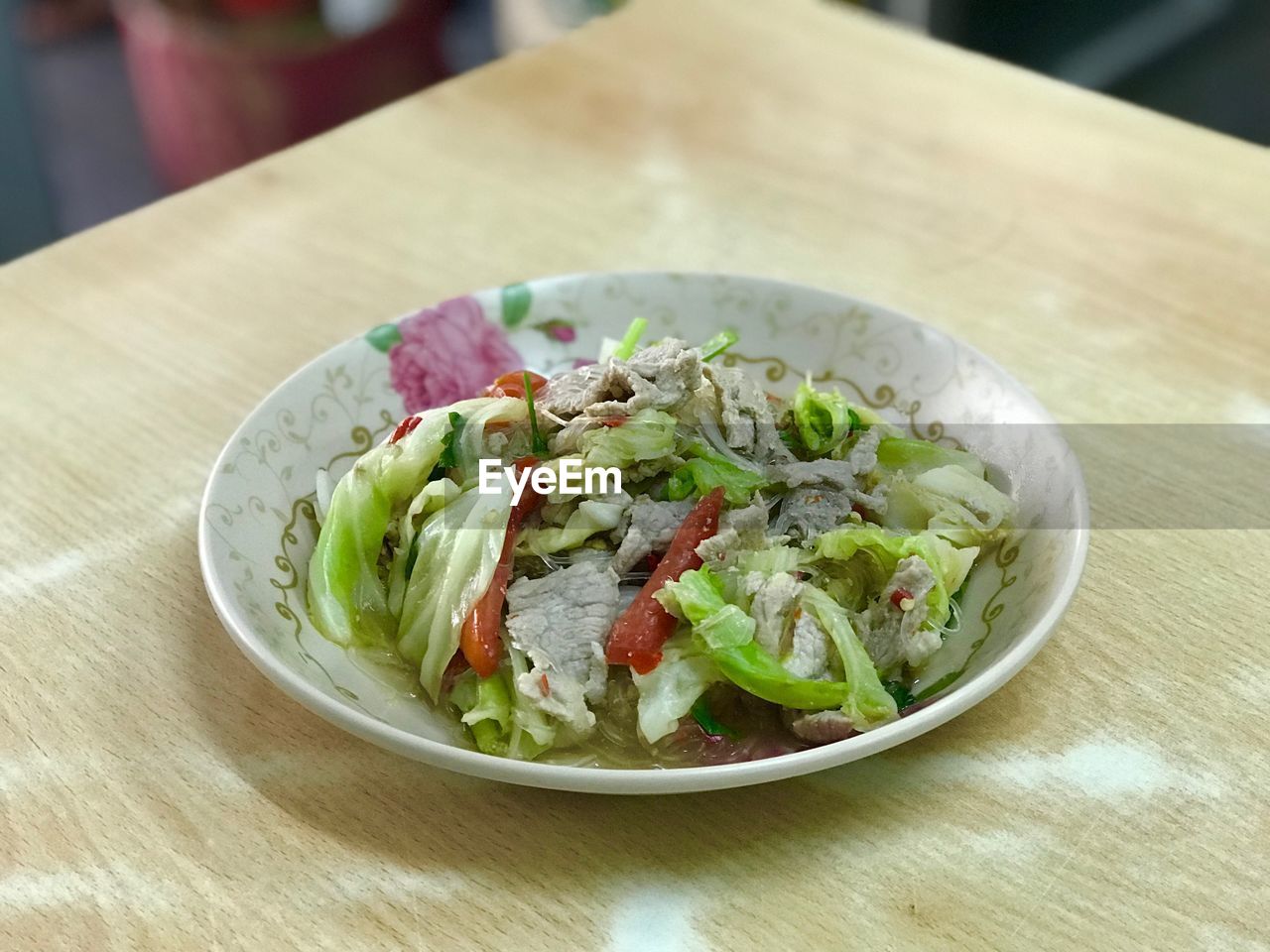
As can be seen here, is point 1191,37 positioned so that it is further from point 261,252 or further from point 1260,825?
point 1260,825

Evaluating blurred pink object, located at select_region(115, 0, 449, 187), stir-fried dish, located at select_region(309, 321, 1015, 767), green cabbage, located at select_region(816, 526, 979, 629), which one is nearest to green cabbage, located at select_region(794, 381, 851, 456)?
stir-fried dish, located at select_region(309, 321, 1015, 767)

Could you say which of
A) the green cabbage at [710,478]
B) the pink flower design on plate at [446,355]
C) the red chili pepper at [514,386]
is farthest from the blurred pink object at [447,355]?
the green cabbage at [710,478]

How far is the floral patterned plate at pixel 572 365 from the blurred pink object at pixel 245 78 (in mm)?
2125

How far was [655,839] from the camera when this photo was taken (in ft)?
3.01

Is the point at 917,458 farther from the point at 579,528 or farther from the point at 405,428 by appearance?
the point at 405,428

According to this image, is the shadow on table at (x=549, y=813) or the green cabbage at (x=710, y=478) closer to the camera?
the shadow on table at (x=549, y=813)

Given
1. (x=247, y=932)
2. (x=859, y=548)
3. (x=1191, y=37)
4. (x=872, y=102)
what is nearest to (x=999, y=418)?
(x=859, y=548)

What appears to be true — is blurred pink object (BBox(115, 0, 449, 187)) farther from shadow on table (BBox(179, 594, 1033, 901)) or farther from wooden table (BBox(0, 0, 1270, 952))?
shadow on table (BBox(179, 594, 1033, 901))

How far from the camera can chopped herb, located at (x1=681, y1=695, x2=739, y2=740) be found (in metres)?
0.97

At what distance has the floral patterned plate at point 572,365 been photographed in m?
0.88

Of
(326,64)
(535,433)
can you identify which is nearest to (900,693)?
(535,433)

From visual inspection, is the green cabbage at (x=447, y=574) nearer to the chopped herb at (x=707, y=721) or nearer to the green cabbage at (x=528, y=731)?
the green cabbage at (x=528, y=731)

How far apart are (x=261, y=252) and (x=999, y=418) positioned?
1.07 m

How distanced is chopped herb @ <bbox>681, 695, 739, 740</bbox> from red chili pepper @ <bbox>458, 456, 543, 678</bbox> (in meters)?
0.17
